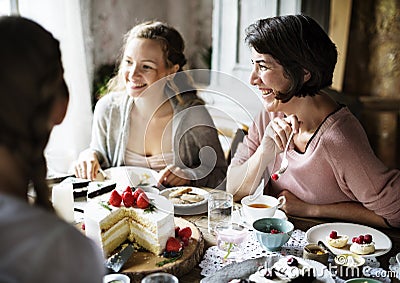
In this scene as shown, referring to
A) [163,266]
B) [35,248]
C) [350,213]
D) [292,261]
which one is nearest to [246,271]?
[292,261]

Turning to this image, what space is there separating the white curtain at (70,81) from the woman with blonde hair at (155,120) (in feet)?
2.20

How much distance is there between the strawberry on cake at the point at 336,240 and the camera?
1.52 meters

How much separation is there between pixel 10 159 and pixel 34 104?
9cm

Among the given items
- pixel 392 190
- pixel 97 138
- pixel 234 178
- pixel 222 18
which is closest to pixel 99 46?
pixel 222 18

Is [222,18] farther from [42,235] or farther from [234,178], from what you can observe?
[42,235]

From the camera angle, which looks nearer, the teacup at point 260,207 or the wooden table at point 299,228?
the wooden table at point 299,228

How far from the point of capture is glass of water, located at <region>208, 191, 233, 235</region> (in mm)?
1707

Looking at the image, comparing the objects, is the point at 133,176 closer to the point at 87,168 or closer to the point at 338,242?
the point at 87,168

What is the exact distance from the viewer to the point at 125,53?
7.64 ft

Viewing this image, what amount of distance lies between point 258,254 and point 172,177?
2.23 feet

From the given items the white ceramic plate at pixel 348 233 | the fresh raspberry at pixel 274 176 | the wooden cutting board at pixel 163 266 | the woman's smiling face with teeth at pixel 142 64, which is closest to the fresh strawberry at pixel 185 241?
the wooden cutting board at pixel 163 266

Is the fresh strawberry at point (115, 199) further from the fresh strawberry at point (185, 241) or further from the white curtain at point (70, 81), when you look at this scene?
the white curtain at point (70, 81)

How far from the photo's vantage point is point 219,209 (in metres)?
1.72

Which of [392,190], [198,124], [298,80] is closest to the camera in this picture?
[392,190]
